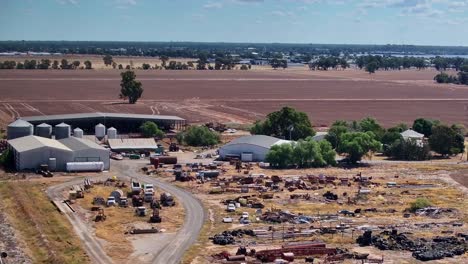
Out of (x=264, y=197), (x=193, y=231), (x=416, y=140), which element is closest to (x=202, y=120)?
(x=416, y=140)

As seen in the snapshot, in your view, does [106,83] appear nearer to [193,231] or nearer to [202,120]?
[202,120]

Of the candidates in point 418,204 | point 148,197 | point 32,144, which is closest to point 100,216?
point 148,197

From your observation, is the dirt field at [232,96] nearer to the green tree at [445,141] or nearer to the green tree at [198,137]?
the green tree at [198,137]

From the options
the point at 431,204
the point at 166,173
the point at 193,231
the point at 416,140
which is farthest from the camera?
the point at 416,140

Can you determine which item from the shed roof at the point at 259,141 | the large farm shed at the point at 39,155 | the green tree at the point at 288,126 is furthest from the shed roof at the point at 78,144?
the green tree at the point at 288,126

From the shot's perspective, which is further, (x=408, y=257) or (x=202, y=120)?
(x=202, y=120)

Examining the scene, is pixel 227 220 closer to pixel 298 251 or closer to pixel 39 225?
pixel 298 251

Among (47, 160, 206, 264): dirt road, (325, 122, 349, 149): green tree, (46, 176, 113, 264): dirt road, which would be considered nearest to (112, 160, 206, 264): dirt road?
(47, 160, 206, 264): dirt road
